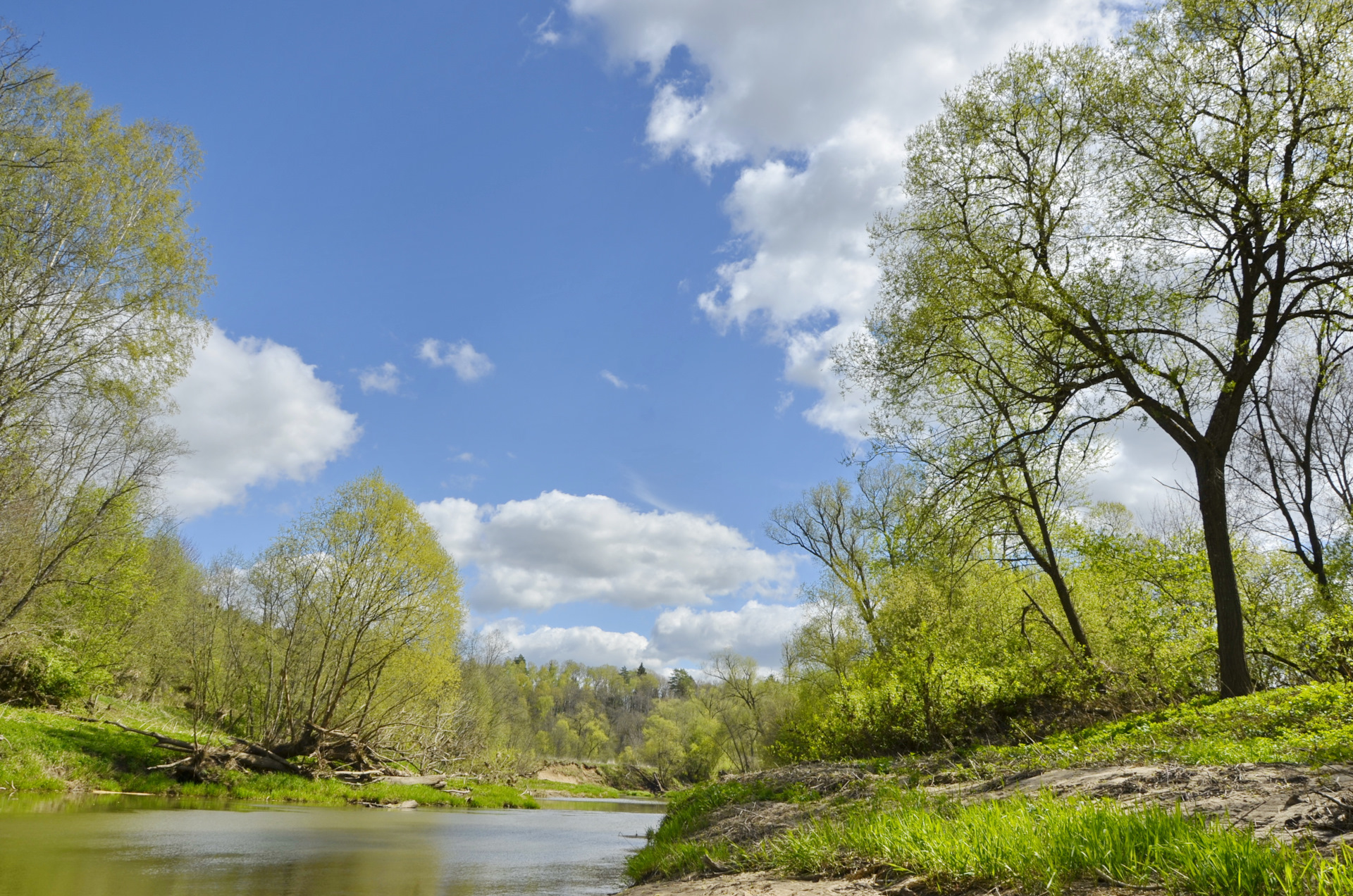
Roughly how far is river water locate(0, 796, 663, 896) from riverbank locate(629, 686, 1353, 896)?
3.40 meters

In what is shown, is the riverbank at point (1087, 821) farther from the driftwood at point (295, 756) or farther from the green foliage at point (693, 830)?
the driftwood at point (295, 756)

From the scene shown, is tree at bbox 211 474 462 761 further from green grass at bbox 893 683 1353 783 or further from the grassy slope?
green grass at bbox 893 683 1353 783

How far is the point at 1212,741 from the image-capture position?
738 cm

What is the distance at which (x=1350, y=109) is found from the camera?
10.6 m

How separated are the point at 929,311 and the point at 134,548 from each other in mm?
34350

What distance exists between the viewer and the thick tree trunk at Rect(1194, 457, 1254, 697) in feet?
36.0

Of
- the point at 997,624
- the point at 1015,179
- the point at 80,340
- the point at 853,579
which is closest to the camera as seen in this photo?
the point at 1015,179

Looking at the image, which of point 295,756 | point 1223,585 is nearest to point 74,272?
point 295,756

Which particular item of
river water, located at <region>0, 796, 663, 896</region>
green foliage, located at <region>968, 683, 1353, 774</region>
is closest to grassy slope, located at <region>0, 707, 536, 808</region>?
river water, located at <region>0, 796, 663, 896</region>

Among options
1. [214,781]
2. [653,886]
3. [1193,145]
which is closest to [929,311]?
[1193,145]

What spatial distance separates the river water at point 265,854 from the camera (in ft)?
26.3

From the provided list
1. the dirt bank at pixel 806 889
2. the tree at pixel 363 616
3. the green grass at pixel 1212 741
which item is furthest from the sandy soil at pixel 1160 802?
the tree at pixel 363 616

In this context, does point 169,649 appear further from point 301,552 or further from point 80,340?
point 80,340

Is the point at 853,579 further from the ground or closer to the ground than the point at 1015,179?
closer to the ground
